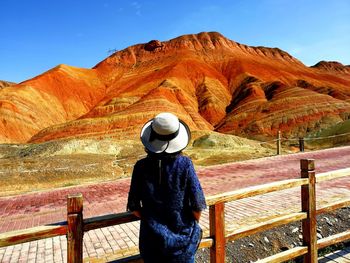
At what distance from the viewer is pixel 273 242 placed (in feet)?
19.0

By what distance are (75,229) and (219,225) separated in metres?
1.49

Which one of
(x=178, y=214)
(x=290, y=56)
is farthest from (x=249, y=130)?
(x=290, y=56)

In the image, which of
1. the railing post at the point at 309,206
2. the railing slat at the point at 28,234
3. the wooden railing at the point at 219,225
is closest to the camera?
the railing slat at the point at 28,234

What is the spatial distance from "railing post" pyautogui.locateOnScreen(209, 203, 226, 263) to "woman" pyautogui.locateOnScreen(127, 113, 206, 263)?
78 centimetres

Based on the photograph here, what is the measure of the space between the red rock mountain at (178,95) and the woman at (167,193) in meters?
43.5

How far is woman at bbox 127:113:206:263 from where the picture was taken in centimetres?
253

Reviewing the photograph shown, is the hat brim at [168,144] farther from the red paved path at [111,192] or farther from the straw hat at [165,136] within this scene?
the red paved path at [111,192]

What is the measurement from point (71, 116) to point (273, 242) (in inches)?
2853

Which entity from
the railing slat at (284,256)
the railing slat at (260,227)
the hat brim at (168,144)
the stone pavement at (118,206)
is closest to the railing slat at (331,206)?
the railing slat at (260,227)

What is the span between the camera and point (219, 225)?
3.39m

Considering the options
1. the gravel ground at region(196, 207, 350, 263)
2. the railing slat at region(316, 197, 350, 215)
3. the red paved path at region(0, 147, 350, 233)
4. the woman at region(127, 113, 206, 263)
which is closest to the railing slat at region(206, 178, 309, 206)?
the railing slat at region(316, 197, 350, 215)

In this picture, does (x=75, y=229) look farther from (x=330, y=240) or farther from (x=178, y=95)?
(x=178, y=95)

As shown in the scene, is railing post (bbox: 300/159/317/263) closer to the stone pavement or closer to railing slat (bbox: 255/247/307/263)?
railing slat (bbox: 255/247/307/263)

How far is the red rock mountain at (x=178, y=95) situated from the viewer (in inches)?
2116
